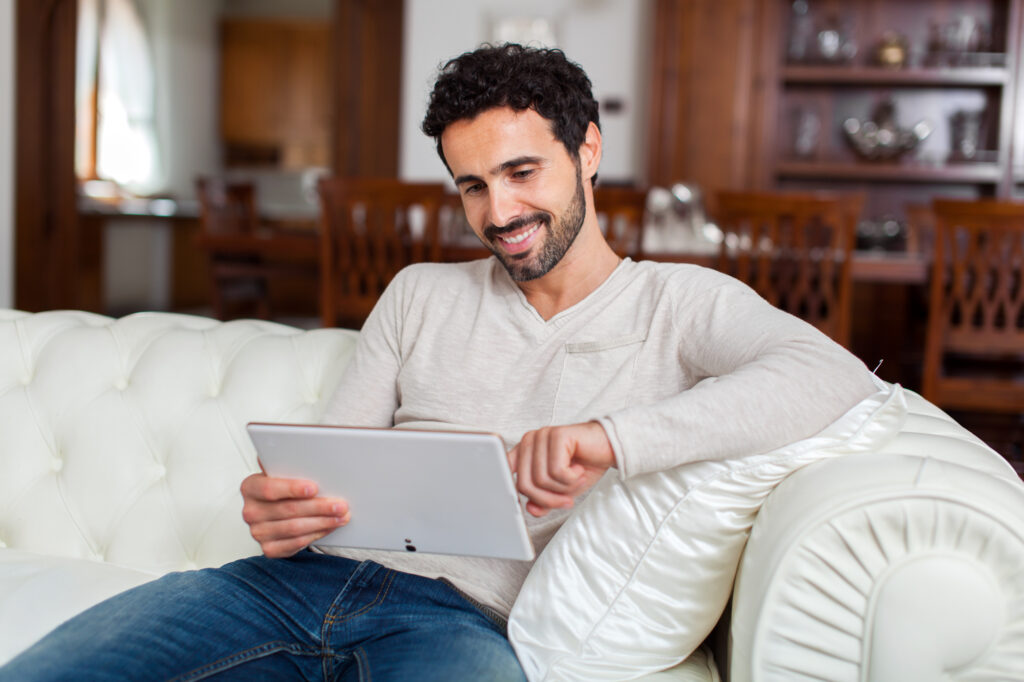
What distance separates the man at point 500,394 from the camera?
97 centimetres

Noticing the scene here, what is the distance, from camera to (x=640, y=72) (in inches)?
212

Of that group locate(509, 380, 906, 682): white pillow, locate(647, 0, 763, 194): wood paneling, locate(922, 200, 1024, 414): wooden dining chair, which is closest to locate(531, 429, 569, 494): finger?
locate(509, 380, 906, 682): white pillow

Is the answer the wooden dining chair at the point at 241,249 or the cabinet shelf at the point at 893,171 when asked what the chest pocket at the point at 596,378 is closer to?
the wooden dining chair at the point at 241,249

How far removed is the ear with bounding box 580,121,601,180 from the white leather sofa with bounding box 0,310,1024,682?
488mm

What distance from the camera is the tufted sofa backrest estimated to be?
1481 millimetres

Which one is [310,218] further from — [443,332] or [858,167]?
[443,332]

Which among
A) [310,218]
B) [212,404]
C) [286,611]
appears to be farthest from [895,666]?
[310,218]

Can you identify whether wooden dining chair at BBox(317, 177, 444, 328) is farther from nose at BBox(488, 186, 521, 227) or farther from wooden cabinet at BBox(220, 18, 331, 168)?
wooden cabinet at BBox(220, 18, 331, 168)

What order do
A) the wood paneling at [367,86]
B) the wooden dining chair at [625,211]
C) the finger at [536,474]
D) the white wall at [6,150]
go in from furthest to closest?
the wood paneling at [367,86] < the white wall at [6,150] < the wooden dining chair at [625,211] < the finger at [536,474]

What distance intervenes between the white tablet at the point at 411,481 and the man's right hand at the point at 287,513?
12mm

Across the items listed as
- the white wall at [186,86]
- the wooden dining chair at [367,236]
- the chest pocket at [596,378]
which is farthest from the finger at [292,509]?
the white wall at [186,86]

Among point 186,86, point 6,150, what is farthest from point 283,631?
point 186,86

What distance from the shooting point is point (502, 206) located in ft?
4.10

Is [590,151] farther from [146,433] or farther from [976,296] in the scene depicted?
[976,296]
